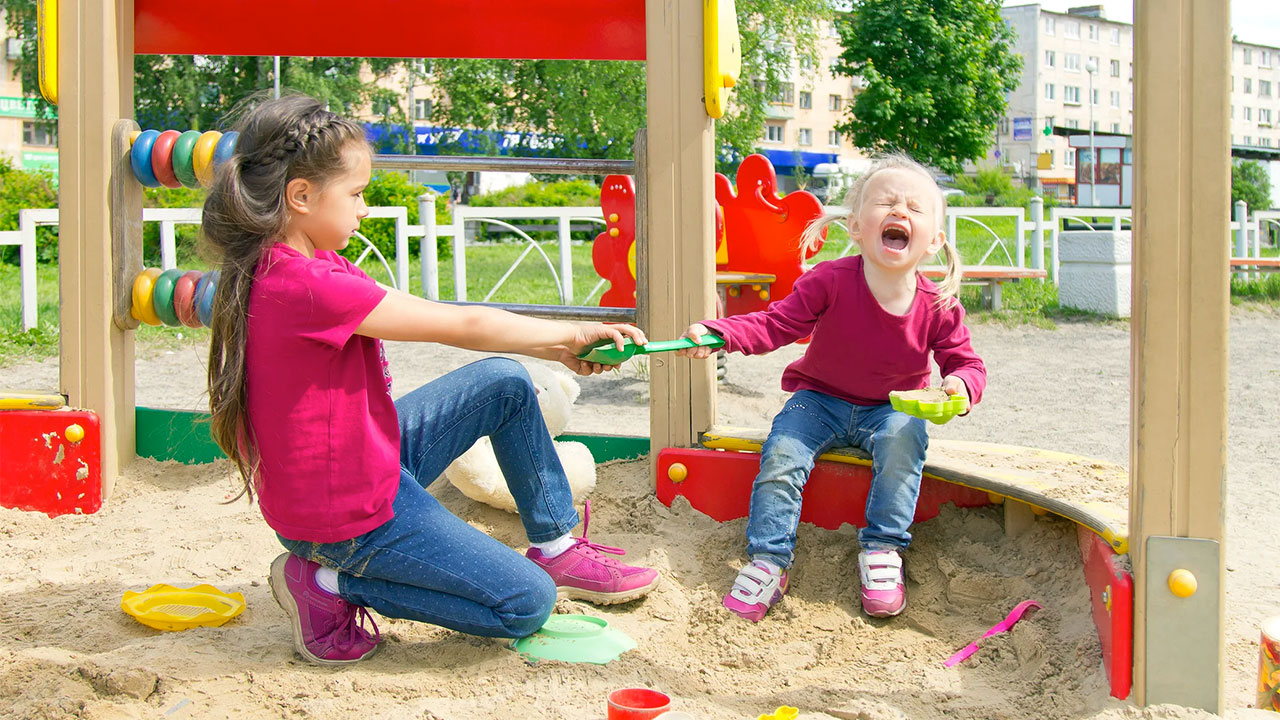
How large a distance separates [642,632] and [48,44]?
2.08 m

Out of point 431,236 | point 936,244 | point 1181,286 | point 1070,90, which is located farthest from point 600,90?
point 1070,90

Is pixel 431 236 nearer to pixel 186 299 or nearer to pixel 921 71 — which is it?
pixel 186 299

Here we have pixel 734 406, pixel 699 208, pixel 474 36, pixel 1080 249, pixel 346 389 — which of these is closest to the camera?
pixel 346 389

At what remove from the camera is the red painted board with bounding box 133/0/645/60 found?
2.80 metres

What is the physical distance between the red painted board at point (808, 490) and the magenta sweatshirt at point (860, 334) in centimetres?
18

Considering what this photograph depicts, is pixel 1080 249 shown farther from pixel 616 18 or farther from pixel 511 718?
pixel 511 718

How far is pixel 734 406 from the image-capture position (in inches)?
194

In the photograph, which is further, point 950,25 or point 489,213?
point 950,25

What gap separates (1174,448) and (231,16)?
A: 246 centimetres

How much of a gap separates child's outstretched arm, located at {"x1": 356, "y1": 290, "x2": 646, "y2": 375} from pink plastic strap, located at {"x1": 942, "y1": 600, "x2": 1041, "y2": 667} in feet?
2.55

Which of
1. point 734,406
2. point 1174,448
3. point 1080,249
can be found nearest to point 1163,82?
point 1174,448

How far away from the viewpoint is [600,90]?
14.6 metres

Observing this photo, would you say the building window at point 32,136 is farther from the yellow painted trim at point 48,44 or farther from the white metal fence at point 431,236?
the yellow painted trim at point 48,44

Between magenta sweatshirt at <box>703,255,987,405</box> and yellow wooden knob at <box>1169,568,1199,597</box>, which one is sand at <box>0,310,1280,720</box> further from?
magenta sweatshirt at <box>703,255,987,405</box>
